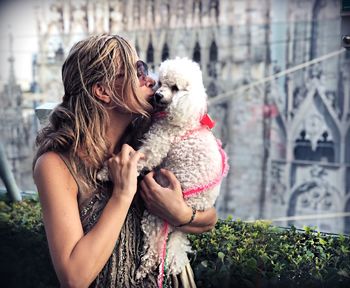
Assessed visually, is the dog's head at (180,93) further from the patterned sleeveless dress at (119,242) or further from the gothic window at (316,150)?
the gothic window at (316,150)

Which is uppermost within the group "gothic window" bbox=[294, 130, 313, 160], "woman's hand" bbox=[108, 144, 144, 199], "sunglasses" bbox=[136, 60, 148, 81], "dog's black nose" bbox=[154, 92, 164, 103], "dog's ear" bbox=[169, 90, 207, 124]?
"sunglasses" bbox=[136, 60, 148, 81]

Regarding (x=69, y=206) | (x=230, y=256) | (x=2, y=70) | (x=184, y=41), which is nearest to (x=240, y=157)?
(x=184, y=41)

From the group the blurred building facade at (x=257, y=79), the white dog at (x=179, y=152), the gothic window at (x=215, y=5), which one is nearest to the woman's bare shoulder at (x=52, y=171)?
the white dog at (x=179, y=152)

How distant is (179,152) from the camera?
1360 millimetres

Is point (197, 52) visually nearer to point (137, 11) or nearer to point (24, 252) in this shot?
point (137, 11)

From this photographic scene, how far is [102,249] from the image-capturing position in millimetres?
1113

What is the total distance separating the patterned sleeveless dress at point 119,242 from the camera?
4.10 ft

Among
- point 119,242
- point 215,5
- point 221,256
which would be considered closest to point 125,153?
point 119,242

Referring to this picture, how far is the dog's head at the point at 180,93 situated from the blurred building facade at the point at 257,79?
195 cm

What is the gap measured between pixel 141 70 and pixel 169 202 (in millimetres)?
385

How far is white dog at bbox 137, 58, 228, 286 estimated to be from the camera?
1.31m

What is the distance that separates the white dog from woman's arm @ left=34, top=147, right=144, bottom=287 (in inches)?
7.2

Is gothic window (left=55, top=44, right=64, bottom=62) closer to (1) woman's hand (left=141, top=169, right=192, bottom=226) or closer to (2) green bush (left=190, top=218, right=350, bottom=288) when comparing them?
(2) green bush (left=190, top=218, right=350, bottom=288)

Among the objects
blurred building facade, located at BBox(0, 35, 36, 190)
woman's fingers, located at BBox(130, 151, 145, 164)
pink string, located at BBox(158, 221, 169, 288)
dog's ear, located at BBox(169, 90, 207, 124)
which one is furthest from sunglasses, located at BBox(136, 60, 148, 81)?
blurred building facade, located at BBox(0, 35, 36, 190)
